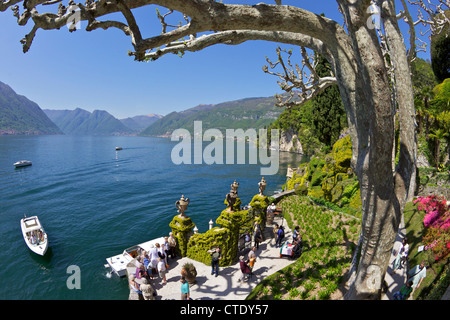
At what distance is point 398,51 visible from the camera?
5988mm

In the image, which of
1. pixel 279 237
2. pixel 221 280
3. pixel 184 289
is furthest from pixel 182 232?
pixel 279 237

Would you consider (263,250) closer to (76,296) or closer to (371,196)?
(371,196)

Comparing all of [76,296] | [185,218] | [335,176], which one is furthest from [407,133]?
[335,176]

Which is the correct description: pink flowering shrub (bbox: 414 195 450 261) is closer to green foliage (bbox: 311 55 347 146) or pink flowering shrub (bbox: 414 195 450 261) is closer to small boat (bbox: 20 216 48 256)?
green foliage (bbox: 311 55 347 146)

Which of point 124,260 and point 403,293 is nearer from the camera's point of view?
point 403,293

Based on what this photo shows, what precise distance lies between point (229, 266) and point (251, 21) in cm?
1061

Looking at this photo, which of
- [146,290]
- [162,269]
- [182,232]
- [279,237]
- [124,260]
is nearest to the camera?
[146,290]

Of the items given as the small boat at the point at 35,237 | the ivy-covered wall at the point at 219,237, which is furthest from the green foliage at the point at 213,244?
the small boat at the point at 35,237

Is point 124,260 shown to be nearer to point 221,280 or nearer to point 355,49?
point 221,280

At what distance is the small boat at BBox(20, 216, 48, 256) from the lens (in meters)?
18.5

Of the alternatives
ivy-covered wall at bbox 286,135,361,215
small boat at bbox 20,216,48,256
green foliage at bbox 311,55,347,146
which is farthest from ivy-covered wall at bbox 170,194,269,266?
green foliage at bbox 311,55,347,146

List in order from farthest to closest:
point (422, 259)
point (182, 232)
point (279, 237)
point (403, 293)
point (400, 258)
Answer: point (279, 237) → point (182, 232) → point (400, 258) → point (422, 259) → point (403, 293)

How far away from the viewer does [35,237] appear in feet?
65.2

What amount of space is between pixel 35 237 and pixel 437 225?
91.0 ft
